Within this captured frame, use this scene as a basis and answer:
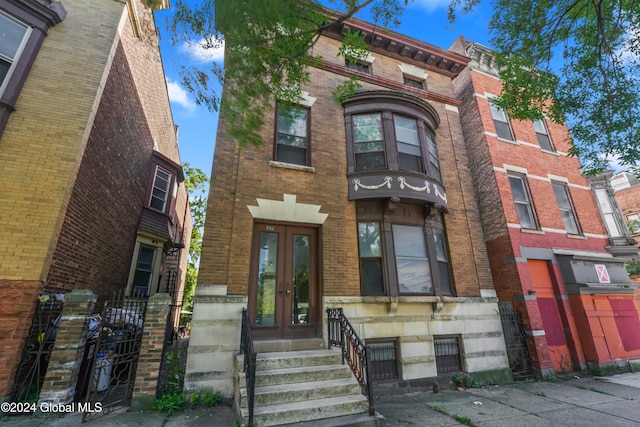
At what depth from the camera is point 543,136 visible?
460 inches

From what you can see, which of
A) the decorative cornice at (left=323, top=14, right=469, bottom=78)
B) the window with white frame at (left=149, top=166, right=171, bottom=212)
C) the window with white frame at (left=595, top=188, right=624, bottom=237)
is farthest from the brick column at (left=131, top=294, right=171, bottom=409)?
the window with white frame at (left=595, top=188, right=624, bottom=237)

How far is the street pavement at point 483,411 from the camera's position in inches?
163

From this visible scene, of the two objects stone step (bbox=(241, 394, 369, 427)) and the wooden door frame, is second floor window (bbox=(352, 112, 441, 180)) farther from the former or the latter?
stone step (bbox=(241, 394, 369, 427))

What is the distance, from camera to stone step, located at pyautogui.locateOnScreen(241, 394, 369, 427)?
390 cm

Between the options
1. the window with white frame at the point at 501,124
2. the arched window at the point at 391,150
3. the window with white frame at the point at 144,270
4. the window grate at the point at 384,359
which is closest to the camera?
the window grate at the point at 384,359

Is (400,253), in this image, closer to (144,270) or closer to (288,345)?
(288,345)

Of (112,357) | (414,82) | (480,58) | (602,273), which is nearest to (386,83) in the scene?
(414,82)

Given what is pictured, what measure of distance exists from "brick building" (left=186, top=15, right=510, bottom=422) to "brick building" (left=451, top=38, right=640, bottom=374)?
49.9 inches

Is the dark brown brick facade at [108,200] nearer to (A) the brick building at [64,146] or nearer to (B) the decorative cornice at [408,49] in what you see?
(A) the brick building at [64,146]

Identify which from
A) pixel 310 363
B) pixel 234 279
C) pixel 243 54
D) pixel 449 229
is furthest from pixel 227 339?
pixel 449 229

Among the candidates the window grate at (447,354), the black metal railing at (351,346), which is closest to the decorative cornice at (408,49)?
the black metal railing at (351,346)

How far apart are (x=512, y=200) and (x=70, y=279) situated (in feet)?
42.1

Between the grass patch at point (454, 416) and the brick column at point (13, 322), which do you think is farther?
the grass patch at point (454, 416)

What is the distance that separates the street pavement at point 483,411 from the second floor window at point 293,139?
19.0ft
